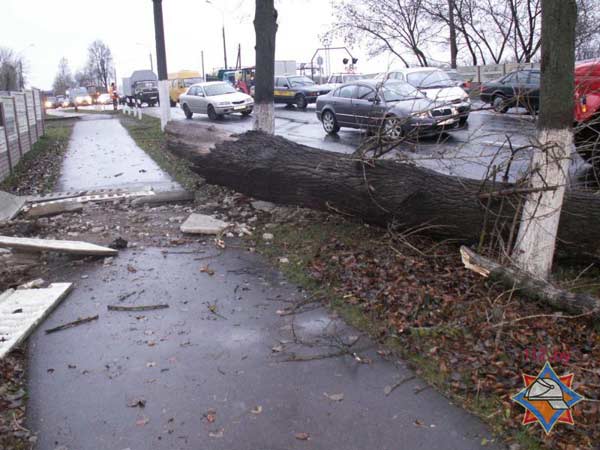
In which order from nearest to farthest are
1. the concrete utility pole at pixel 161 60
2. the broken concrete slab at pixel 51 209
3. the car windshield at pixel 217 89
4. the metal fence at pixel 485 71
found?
the broken concrete slab at pixel 51 209 → the concrete utility pole at pixel 161 60 → the car windshield at pixel 217 89 → the metal fence at pixel 485 71

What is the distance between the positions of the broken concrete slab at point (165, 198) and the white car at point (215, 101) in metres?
16.7

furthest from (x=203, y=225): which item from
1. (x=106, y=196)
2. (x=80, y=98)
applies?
(x=80, y=98)

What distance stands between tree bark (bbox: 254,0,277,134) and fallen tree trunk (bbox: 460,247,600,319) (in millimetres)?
6813

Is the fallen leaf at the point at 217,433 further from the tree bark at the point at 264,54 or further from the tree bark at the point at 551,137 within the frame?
the tree bark at the point at 264,54

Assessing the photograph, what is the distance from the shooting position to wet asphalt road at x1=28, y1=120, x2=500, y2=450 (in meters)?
3.18

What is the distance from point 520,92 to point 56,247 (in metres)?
5.00

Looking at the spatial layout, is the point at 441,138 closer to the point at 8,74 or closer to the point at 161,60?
the point at 161,60

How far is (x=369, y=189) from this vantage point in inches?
237

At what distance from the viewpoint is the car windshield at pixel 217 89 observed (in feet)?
85.8

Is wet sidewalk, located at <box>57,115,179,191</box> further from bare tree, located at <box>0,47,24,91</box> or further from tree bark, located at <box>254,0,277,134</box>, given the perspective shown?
bare tree, located at <box>0,47,24,91</box>

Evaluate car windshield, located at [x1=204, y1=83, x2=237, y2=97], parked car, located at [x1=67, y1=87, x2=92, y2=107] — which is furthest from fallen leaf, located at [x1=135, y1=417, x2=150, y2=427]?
parked car, located at [x1=67, y1=87, x2=92, y2=107]

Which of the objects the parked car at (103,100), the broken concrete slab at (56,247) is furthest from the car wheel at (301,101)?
the parked car at (103,100)

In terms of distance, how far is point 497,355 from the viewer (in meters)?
3.79

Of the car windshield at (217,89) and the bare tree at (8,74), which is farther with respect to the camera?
the bare tree at (8,74)
